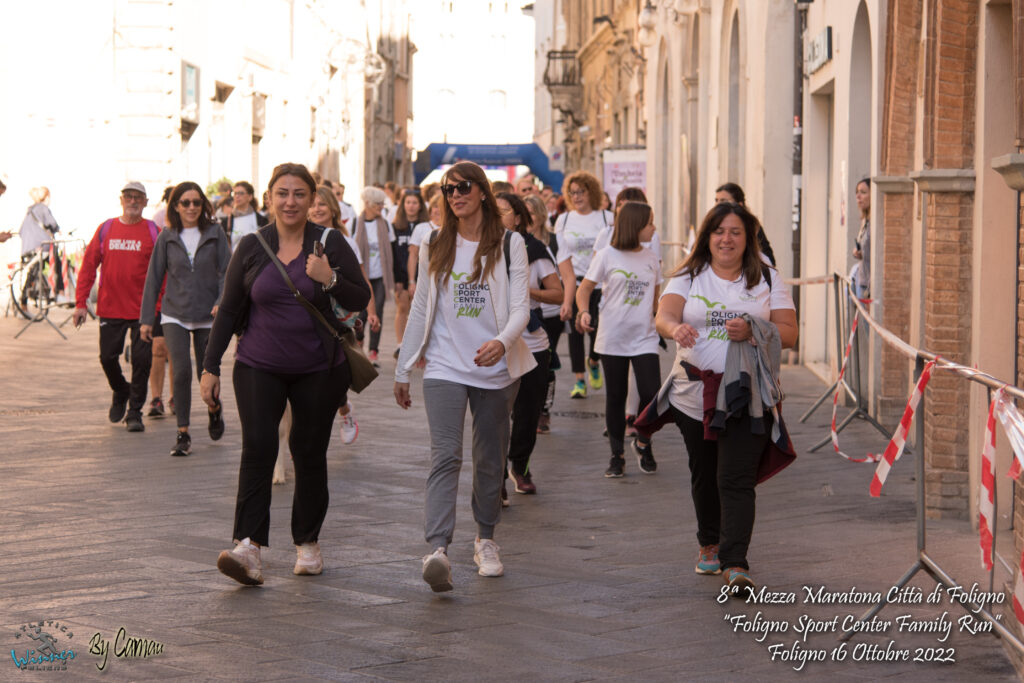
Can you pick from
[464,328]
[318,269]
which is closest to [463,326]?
[464,328]

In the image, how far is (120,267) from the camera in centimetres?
1193

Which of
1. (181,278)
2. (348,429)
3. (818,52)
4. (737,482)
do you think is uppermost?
(818,52)

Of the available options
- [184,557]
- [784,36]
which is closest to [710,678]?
[184,557]

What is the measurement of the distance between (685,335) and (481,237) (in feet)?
3.17

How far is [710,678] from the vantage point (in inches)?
214

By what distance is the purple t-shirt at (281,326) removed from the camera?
680 cm

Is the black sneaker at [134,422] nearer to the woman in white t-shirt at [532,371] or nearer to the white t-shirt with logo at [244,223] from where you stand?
the woman in white t-shirt at [532,371]

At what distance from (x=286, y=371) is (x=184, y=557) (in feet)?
3.61

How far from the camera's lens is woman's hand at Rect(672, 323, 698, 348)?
6797 mm

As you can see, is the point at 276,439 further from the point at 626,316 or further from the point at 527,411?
the point at 626,316

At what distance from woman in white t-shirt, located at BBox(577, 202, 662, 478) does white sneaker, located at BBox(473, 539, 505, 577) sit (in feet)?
9.70

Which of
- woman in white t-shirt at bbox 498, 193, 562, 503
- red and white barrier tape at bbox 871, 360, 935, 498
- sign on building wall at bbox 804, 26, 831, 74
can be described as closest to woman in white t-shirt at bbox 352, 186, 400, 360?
sign on building wall at bbox 804, 26, 831, 74

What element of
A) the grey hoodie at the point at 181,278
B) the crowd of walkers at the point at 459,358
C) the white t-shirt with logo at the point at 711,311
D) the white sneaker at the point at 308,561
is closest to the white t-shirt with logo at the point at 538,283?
the crowd of walkers at the point at 459,358

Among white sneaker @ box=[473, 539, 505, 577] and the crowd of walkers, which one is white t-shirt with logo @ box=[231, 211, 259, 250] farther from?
white sneaker @ box=[473, 539, 505, 577]
